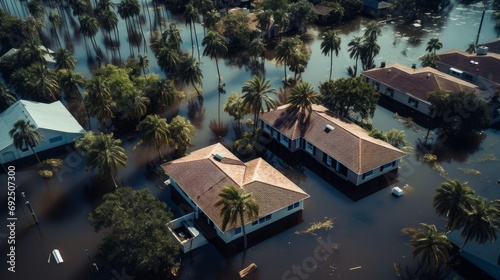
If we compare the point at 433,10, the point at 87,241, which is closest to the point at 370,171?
the point at 87,241

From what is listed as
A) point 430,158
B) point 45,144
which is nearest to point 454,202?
point 430,158

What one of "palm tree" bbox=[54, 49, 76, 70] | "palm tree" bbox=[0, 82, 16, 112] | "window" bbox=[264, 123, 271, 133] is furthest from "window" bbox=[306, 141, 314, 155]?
"palm tree" bbox=[0, 82, 16, 112]

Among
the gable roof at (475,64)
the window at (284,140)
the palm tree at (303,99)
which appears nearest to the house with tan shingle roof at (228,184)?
the window at (284,140)

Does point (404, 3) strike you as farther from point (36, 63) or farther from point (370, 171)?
point (36, 63)

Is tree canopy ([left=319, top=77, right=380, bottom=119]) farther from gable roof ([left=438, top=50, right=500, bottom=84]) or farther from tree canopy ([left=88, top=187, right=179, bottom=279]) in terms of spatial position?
tree canopy ([left=88, top=187, right=179, bottom=279])

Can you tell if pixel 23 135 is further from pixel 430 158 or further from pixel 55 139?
pixel 430 158

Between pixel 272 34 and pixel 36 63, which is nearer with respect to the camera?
pixel 36 63

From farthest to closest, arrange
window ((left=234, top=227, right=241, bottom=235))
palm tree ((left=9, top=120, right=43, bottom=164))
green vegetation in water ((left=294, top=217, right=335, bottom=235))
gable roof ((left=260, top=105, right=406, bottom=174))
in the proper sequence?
gable roof ((left=260, top=105, right=406, bottom=174)) → palm tree ((left=9, top=120, right=43, bottom=164)) → green vegetation in water ((left=294, top=217, right=335, bottom=235)) → window ((left=234, top=227, right=241, bottom=235))

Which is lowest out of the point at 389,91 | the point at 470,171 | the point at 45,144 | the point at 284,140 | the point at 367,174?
the point at 470,171
